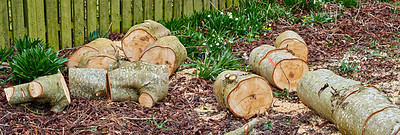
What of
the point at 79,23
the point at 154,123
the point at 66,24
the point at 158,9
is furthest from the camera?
the point at 158,9

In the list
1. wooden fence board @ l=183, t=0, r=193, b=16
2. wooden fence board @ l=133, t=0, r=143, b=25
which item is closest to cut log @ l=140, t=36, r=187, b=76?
wooden fence board @ l=133, t=0, r=143, b=25

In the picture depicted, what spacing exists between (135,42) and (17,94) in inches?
70.3

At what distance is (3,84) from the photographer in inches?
145

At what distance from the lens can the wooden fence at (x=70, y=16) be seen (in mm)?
4457

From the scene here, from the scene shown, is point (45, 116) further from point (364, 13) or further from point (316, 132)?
point (364, 13)

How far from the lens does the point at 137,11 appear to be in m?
5.90

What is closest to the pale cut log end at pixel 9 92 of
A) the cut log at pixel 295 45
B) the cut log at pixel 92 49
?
the cut log at pixel 92 49

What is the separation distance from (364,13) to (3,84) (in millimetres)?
6059

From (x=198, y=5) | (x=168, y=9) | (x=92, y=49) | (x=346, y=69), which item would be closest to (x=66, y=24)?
(x=92, y=49)

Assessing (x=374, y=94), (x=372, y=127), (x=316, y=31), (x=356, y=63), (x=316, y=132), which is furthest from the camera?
(x=316, y=31)

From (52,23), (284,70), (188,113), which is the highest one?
(52,23)

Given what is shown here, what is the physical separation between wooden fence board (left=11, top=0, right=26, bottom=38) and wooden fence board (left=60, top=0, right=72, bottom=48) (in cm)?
52

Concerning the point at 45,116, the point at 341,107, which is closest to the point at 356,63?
the point at 341,107

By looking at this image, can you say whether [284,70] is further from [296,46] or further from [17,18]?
[17,18]
